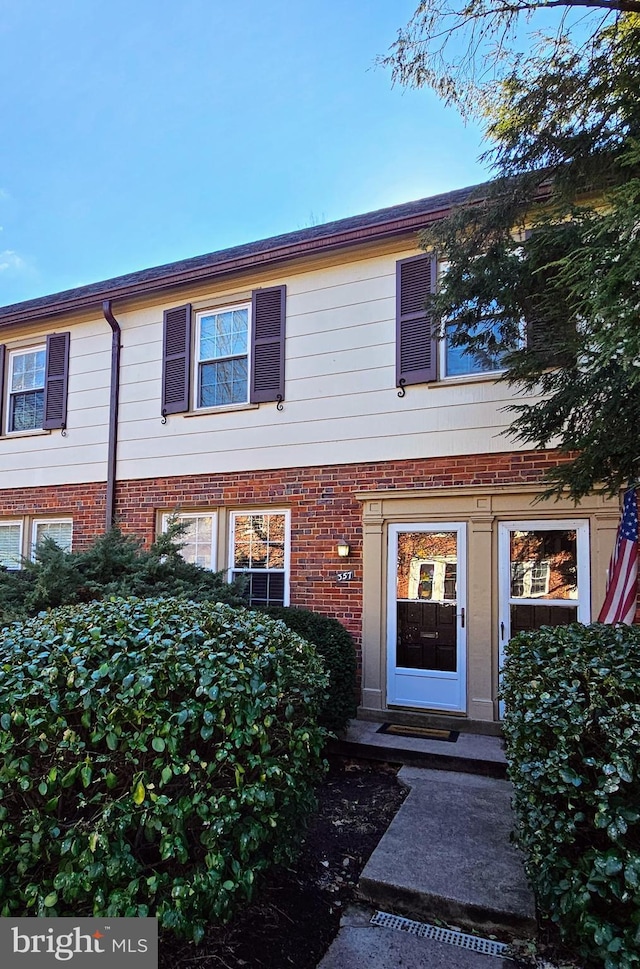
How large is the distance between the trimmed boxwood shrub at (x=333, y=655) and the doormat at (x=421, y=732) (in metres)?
0.38

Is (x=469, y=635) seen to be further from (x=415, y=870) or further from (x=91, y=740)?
(x=91, y=740)

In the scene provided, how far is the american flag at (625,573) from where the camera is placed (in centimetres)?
482

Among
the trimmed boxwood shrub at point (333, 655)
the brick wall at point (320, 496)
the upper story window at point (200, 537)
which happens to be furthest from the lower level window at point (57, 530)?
the trimmed boxwood shrub at point (333, 655)

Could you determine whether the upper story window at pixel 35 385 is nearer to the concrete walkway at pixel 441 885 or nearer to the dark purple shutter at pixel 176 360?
the dark purple shutter at pixel 176 360

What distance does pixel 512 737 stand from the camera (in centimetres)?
273

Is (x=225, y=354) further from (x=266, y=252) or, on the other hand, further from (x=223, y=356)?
(x=266, y=252)

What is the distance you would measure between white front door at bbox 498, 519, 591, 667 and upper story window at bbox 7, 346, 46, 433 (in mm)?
6954

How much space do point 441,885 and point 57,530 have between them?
7.18 meters

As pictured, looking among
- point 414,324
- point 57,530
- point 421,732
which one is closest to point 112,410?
point 57,530

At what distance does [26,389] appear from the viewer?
884 centimetres

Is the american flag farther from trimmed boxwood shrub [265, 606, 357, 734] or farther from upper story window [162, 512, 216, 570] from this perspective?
upper story window [162, 512, 216, 570]

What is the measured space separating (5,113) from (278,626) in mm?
11575

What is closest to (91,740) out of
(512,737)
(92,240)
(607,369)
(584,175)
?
(512,737)

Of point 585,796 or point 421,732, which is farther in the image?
point 421,732
